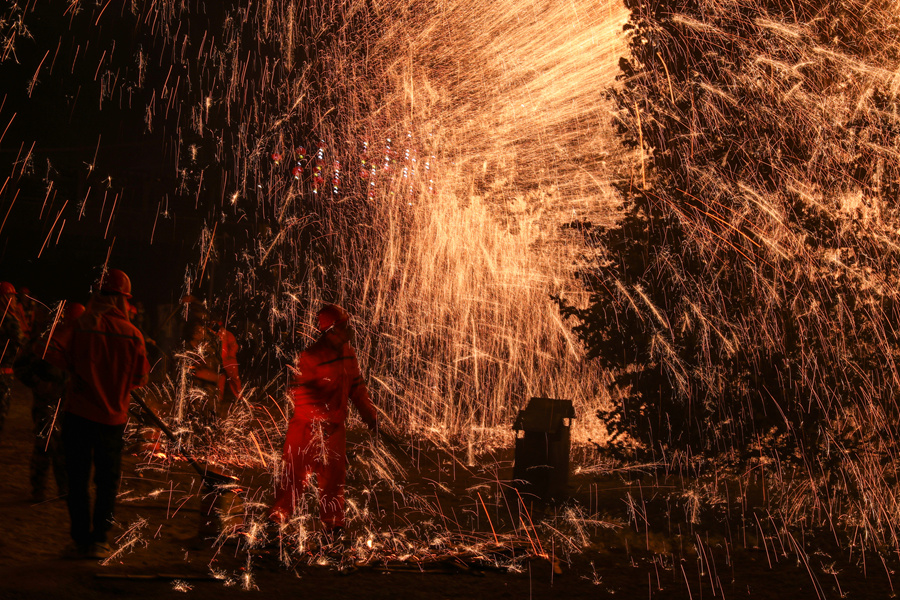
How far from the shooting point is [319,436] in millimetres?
5438

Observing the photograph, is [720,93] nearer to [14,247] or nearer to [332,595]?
[332,595]

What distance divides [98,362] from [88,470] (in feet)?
2.03

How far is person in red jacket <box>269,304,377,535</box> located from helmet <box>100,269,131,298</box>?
1363 mm

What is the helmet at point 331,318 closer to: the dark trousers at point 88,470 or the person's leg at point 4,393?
the dark trousers at point 88,470

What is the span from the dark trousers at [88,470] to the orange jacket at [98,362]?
0.07 metres

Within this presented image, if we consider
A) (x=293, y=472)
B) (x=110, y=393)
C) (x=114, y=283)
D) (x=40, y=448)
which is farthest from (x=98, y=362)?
(x=293, y=472)

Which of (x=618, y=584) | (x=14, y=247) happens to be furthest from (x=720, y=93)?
(x=14, y=247)

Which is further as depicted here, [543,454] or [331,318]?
[543,454]

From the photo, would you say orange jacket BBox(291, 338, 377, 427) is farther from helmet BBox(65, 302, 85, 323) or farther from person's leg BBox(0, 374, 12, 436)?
person's leg BBox(0, 374, 12, 436)

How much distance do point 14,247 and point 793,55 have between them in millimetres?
26231

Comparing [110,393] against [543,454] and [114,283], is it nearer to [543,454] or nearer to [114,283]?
[114,283]

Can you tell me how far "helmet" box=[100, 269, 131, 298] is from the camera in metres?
4.55

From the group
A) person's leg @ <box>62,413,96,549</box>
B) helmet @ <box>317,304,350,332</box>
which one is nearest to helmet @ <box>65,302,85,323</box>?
person's leg @ <box>62,413,96,549</box>

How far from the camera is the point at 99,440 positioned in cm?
431
